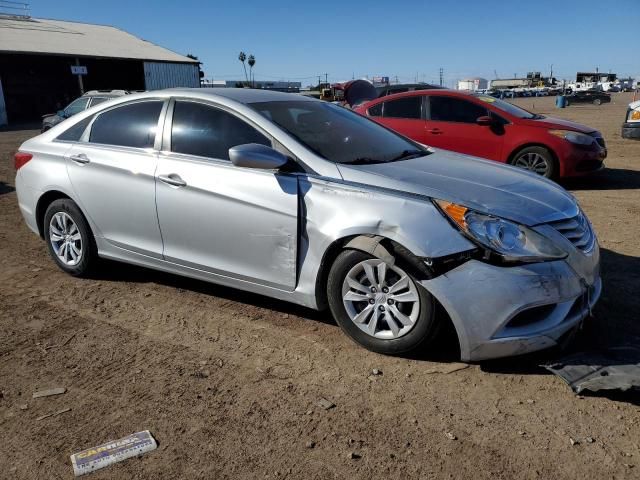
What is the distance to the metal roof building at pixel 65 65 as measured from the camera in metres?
36.2

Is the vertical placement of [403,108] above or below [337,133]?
below

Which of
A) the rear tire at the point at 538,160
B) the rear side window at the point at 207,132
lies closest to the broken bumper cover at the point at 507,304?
the rear side window at the point at 207,132

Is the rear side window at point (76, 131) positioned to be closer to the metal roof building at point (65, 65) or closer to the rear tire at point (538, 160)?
the rear tire at point (538, 160)

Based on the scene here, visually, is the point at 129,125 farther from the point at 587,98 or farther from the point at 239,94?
the point at 587,98

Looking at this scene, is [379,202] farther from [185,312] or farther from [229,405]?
[185,312]

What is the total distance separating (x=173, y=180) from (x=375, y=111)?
21.0ft

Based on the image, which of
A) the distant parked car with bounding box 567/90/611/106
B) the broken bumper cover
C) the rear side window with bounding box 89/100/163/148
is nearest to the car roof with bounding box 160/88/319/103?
the rear side window with bounding box 89/100/163/148

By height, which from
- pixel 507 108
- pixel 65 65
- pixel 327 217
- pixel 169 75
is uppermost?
pixel 65 65

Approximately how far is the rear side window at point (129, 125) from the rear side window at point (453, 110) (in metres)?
5.85

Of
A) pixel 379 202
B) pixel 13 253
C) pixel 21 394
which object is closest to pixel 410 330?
pixel 379 202

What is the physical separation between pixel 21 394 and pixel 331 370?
5.70 feet

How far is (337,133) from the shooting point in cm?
405

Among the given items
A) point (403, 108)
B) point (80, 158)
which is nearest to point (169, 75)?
point (403, 108)

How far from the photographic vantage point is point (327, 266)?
345cm
